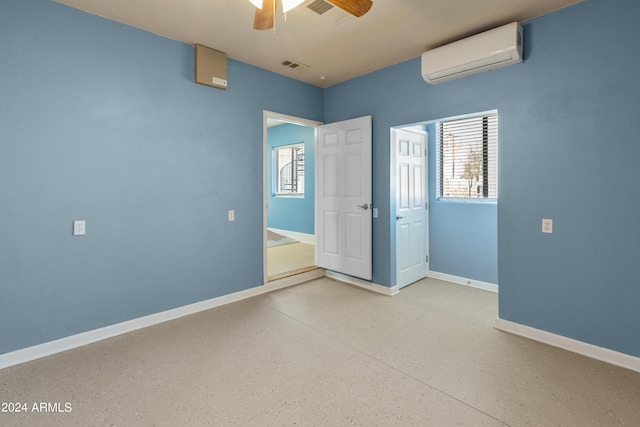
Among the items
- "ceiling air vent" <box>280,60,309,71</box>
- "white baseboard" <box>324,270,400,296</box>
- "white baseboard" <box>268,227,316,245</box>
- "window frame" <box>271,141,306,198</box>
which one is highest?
"ceiling air vent" <box>280,60,309,71</box>

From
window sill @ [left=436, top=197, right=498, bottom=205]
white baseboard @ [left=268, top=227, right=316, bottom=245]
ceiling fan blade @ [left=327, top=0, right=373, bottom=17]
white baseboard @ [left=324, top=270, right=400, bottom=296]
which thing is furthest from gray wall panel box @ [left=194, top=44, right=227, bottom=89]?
white baseboard @ [left=268, top=227, right=316, bottom=245]

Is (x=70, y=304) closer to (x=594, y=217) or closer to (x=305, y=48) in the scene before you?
(x=305, y=48)

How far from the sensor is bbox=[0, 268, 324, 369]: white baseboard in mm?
2311

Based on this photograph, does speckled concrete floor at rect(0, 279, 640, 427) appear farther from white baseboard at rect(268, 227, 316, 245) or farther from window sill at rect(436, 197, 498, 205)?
white baseboard at rect(268, 227, 316, 245)

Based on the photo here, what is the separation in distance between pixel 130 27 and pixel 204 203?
1.73 m

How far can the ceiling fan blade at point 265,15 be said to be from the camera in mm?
1882

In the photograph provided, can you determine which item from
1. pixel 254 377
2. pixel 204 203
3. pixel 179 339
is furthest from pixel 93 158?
pixel 254 377

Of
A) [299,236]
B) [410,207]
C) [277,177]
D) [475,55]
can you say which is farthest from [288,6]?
[277,177]

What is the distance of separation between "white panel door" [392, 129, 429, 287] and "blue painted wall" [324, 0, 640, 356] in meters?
0.96

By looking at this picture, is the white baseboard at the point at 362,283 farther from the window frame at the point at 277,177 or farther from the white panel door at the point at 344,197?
the window frame at the point at 277,177

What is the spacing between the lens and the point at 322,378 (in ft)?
6.92

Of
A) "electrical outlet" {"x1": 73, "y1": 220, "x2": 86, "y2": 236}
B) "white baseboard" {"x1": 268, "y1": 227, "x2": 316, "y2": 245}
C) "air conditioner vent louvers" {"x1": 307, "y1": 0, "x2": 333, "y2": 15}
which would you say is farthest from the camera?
"white baseboard" {"x1": 268, "y1": 227, "x2": 316, "y2": 245}

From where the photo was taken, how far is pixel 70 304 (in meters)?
2.52

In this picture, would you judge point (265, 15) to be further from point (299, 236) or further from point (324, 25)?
point (299, 236)
